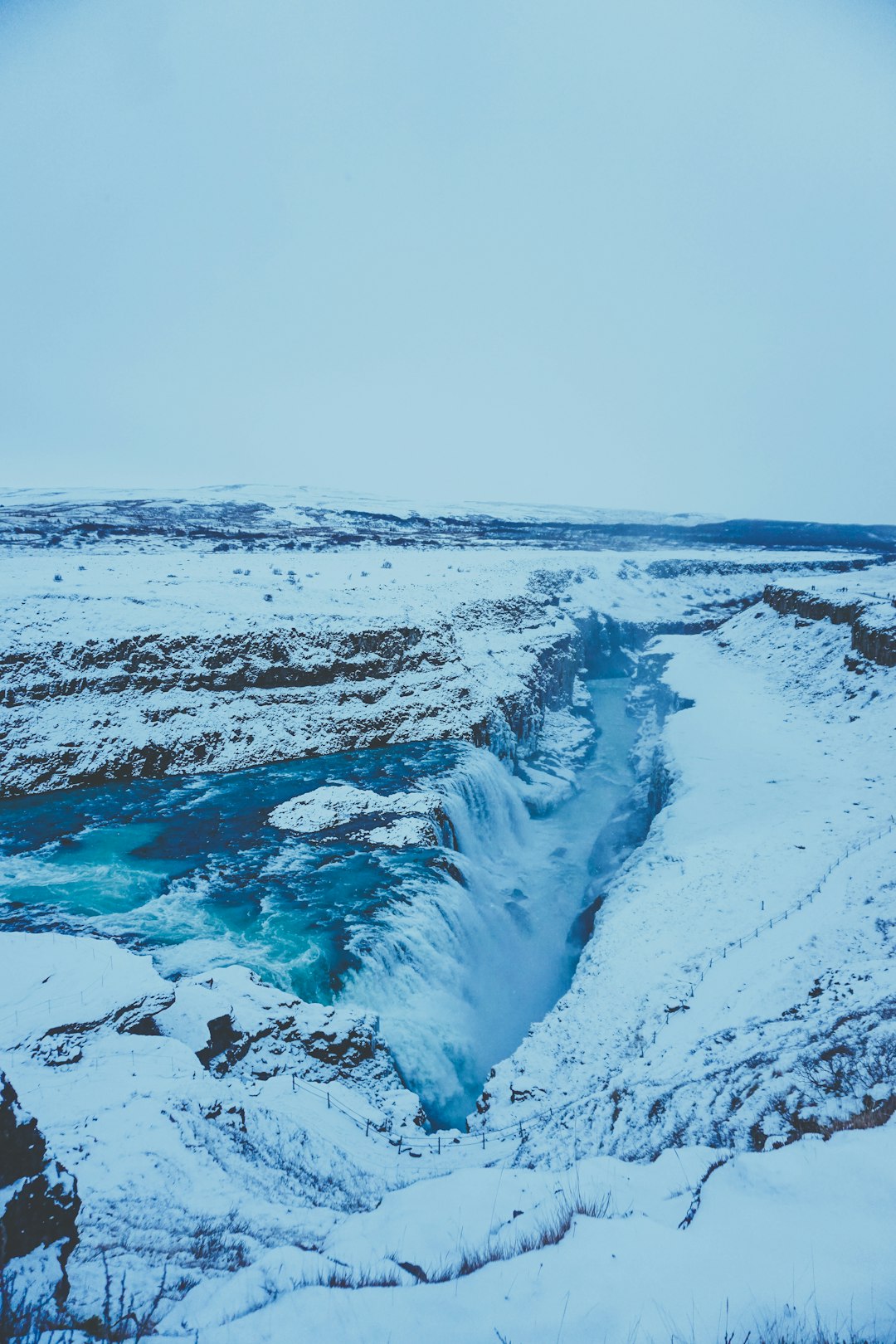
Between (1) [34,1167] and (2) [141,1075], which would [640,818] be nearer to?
(2) [141,1075]

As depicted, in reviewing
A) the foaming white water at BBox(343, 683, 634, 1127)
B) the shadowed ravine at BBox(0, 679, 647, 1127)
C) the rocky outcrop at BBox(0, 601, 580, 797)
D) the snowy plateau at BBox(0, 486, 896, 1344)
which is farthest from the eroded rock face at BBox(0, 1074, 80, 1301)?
the rocky outcrop at BBox(0, 601, 580, 797)

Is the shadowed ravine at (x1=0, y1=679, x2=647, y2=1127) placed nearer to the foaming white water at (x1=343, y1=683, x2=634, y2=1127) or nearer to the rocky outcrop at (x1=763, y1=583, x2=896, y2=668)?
the foaming white water at (x1=343, y1=683, x2=634, y2=1127)

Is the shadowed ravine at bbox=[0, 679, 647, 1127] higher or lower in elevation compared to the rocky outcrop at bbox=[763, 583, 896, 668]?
lower

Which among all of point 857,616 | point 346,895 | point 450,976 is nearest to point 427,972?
point 450,976

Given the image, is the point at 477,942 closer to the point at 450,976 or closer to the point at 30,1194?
the point at 450,976

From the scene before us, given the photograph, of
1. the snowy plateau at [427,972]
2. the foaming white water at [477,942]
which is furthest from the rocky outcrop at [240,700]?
the foaming white water at [477,942]
